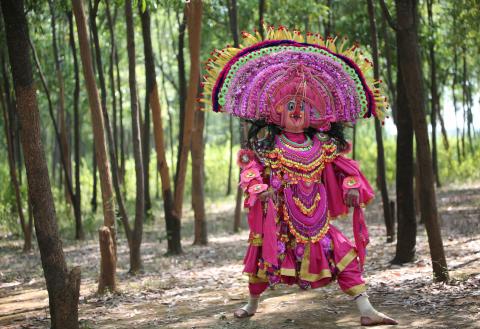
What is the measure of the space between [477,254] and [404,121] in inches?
65.3

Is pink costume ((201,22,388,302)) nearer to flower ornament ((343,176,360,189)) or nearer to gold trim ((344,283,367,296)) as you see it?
flower ornament ((343,176,360,189))

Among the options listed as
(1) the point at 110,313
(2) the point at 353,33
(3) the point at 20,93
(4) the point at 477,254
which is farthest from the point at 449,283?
(2) the point at 353,33

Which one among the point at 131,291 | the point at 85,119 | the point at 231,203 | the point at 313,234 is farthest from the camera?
the point at 85,119

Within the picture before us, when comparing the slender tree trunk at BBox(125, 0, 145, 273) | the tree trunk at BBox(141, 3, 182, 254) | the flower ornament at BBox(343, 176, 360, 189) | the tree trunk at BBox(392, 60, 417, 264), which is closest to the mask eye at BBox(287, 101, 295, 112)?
the flower ornament at BBox(343, 176, 360, 189)

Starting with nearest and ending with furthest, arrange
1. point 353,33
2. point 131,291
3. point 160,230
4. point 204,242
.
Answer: point 131,291 < point 204,242 < point 160,230 < point 353,33

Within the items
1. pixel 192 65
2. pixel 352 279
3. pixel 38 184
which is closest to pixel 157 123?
pixel 192 65

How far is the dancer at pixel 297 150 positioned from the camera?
524cm

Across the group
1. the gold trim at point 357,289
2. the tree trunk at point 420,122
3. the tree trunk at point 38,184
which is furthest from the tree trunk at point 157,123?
the gold trim at point 357,289

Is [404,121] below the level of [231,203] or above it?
above

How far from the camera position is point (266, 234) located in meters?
5.26

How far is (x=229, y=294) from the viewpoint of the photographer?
22.4ft

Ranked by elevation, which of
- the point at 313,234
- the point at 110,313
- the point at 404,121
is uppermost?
the point at 404,121

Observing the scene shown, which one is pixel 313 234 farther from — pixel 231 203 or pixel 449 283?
pixel 231 203

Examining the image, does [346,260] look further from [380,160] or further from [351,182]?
[380,160]
